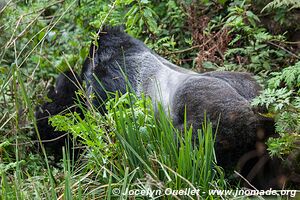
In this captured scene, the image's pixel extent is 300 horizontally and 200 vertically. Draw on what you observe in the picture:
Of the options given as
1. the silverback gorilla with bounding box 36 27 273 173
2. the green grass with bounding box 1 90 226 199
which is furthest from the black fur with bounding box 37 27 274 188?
the green grass with bounding box 1 90 226 199

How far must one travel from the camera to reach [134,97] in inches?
150

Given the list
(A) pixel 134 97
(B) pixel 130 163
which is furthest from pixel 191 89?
(B) pixel 130 163

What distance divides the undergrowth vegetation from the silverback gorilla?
11cm

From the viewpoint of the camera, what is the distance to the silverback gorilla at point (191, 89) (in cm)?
369

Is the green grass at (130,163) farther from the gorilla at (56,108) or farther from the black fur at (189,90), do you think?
the gorilla at (56,108)

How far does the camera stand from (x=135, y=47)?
498cm

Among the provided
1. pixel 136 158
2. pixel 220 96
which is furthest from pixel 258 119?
pixel 136 158

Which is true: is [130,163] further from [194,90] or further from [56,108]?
[56,108]

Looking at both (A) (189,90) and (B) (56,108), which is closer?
(A) (189,90)

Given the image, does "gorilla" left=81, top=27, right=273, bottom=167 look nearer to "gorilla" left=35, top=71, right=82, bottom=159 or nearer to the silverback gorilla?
the silverback gorilla

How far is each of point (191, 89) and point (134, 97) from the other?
406mm

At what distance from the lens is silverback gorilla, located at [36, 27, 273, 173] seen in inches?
145

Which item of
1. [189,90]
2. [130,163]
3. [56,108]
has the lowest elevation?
[56,108]

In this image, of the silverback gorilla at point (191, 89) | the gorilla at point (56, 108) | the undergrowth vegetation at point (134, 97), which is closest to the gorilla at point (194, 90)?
the silverback gorilla at point (191, 89)
